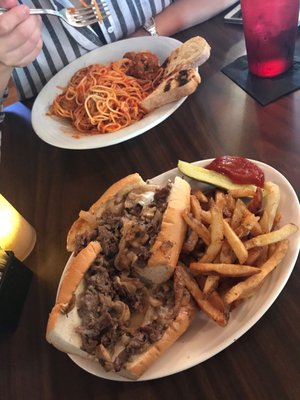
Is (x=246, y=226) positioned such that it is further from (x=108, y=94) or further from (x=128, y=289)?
(x=108, y=94)

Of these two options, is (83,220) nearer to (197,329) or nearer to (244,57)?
(197,329)

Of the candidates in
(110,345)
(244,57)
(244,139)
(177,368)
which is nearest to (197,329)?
(177,368)

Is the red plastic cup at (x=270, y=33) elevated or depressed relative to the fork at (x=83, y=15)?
depressed

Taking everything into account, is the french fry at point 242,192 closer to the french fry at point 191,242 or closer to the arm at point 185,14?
the french fry at point 191,242

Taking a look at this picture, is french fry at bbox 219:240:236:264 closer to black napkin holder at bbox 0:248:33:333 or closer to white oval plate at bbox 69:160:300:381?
white oval plate at bbox 69:160:300:381

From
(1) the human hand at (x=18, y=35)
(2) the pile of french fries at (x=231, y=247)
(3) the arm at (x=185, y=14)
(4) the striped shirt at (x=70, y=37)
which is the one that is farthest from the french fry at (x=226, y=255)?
(4) the striped shirt at (x=70, y=37)

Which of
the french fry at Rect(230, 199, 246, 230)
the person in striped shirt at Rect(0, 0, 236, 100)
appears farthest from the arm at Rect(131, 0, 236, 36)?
the french fry at Rect(230, 199, 246, 230)
